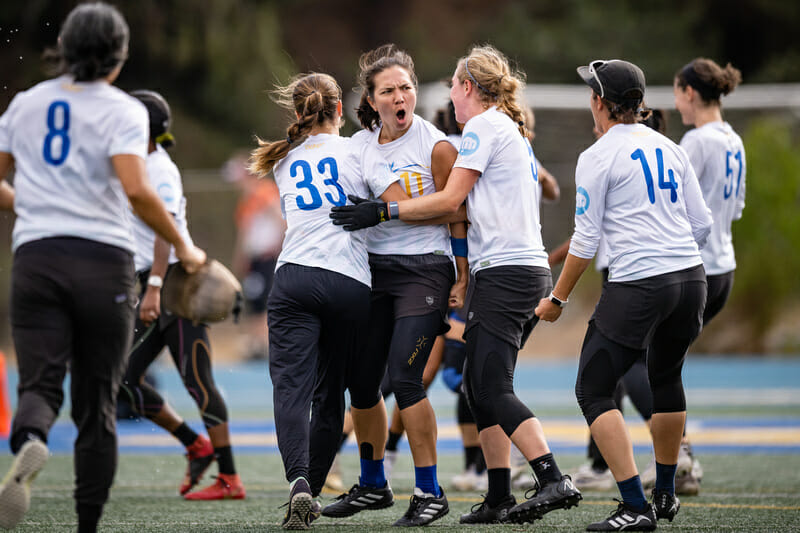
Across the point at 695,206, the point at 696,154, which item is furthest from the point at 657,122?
the point at 695,206

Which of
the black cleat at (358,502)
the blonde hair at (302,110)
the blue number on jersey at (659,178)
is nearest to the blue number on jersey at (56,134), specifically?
the blonde hair at (302,110)

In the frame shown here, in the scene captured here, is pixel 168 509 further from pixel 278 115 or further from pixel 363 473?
pixel 278 115

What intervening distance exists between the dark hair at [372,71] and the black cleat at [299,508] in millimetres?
1738

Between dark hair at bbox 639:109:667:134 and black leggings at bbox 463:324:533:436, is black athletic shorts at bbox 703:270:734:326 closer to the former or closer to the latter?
dark hair at bbox 639:109:667:134

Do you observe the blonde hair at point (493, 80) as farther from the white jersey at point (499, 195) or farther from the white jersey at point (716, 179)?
the white jersey at point (716, 179)

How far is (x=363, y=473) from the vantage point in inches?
208

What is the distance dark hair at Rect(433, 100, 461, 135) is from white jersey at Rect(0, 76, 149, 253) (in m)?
2.75

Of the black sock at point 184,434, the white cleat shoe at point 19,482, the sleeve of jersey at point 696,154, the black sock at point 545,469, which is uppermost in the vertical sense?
the sleeve of jersey at point 696,154

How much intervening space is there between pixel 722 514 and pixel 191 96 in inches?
832

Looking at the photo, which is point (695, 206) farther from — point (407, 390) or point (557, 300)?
point (407, 390)

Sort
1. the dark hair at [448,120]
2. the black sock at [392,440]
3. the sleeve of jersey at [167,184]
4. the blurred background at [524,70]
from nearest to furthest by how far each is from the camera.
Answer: the sleeve of jersey at [167,184], the dark hair at [448,120], the black sock at [392,440], the blurred background at [524,70]

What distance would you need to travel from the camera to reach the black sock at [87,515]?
3.85m

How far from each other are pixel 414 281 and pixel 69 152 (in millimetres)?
1782

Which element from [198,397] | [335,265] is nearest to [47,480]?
[198,397]
